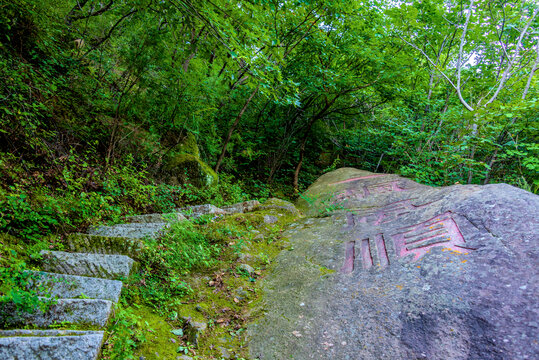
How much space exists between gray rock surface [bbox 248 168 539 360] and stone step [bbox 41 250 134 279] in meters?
1.26

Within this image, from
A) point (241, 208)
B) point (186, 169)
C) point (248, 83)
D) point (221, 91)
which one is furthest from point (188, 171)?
point (248, 83)

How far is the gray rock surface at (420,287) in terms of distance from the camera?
6.20ft

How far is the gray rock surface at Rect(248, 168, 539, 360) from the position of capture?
6.20 feet

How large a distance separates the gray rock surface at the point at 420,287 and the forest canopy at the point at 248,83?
83.9 inches

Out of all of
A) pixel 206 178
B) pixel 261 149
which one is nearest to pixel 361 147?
pixel 261 149

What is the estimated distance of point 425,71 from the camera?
7504mm

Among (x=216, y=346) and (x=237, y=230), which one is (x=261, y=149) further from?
(x=216, y=346)

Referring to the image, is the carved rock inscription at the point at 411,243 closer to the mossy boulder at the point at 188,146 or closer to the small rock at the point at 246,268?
the small rock at the point at 246,268

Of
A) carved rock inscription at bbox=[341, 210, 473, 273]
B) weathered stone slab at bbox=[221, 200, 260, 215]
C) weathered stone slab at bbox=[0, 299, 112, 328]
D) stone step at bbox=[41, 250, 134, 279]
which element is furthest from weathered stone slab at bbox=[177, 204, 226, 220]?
weathered stone slab at bbox=[0, 299, 112, 328]

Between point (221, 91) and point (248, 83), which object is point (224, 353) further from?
point (221, 91)

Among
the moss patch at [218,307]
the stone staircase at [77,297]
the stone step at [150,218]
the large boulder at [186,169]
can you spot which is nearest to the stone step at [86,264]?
the stone staircase at [77,297]

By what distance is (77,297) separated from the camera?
71.9 inches

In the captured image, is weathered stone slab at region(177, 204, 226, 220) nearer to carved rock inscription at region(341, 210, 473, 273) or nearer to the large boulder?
the large boulder

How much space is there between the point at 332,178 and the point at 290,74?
10.1ft
